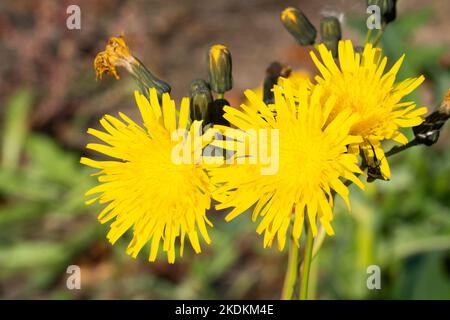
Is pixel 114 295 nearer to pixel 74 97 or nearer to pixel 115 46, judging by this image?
pixel 74 97

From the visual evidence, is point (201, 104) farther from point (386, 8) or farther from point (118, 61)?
point (386, 8)

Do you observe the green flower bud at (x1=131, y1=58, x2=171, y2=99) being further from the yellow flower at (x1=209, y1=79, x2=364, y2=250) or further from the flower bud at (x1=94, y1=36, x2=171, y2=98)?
the yellow flower at (x1=209, y1=79, x2=364, y2=250)

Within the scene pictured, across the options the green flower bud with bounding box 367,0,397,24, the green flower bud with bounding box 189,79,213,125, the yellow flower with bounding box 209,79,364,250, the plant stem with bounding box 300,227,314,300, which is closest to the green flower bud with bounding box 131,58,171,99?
the green flower bud with bounding box 189,79,213,125

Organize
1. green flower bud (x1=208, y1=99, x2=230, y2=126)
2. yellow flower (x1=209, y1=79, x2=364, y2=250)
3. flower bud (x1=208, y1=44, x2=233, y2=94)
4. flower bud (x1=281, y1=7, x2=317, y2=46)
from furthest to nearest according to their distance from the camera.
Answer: flower bud (x1=281, y1=7, x2=317, y2=46), flower bud (x1=208, y1=44, x2=233, y2=94), green flower bud (x1=208, y1=99, x2=230, y2=126), yellow flower (x1=209, y1=79, x2=364, y2=250)

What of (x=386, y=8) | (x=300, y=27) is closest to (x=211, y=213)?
(x=300, y=27)

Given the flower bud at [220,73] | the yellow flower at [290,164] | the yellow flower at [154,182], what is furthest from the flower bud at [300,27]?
the yellow flower at [154,182]

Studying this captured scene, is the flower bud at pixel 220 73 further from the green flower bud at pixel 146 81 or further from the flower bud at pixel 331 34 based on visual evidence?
the flower bud at pixel 331 34
